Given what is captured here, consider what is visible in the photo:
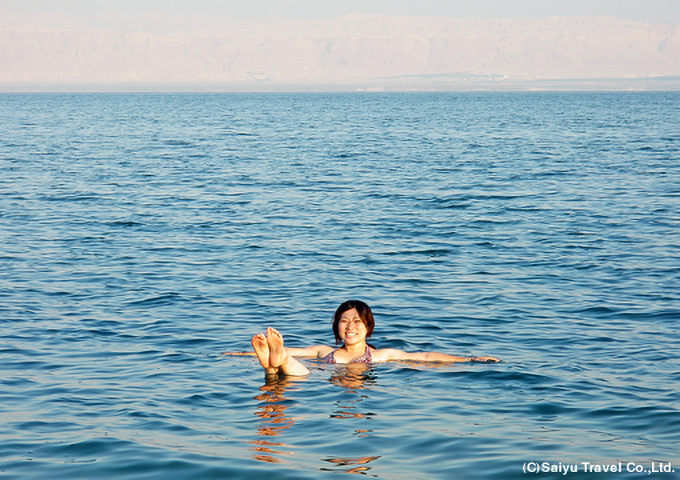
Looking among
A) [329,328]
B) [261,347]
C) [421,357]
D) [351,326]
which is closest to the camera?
[261,347]

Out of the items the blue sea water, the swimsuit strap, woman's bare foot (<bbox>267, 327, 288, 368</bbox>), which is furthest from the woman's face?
woman's bare foot (<bbox>267, 327, 288, 368</bbox>)

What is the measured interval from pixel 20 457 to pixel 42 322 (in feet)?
17.2

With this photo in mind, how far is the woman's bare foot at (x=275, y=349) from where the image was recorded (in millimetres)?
8812

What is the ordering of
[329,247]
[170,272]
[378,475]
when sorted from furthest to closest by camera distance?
[329,247] → [170,272] → [378,475]

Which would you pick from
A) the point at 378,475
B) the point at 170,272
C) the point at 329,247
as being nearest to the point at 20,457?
the point at 378,475

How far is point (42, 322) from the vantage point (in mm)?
12391

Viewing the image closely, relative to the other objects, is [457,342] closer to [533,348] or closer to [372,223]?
[533,348]

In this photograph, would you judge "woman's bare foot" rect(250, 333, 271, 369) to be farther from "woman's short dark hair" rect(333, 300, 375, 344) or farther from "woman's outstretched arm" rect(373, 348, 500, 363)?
"woman's outstretched arm" rect(373, 348, 500, 363)

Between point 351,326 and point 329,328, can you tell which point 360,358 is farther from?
point 329,328

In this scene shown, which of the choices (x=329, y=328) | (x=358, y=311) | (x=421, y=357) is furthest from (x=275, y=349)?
(x=329, y=328)

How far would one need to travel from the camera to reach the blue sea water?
7.64 m

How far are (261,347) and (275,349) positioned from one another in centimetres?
17

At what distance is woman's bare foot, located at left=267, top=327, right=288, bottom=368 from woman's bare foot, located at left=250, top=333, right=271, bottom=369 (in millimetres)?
47

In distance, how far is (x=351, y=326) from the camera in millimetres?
10102
